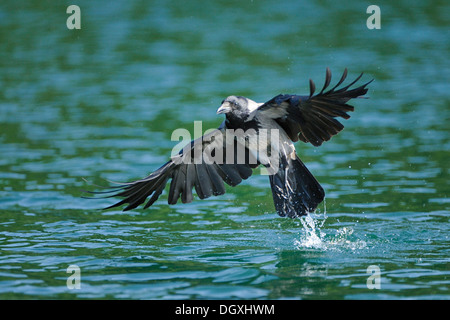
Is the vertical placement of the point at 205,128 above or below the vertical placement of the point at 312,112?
above

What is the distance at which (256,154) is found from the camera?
25.8ft

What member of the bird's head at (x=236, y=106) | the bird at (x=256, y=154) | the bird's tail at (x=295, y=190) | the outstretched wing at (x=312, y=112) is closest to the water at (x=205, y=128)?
the bird's tail at (x=295, y=190)

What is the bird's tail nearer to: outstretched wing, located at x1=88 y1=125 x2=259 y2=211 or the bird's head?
outstretched wing, located at x1=88 y1=125 x2=259 y2=211

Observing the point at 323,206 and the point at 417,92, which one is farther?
the point at 417,92

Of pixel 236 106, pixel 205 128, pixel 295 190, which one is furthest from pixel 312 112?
pixel 205 128

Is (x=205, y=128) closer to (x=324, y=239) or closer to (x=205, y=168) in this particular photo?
(x=205, y=168)

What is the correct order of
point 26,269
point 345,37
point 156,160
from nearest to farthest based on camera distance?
point 26,269 < point 156,160 < point 345,37

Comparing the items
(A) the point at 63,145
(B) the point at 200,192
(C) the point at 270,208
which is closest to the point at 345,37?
(A) the point at 63,145

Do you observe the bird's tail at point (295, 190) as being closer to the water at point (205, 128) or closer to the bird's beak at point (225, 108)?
the water at point (205, 128)

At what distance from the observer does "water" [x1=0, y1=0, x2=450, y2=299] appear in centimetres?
672

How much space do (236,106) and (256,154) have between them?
0.83 meters
